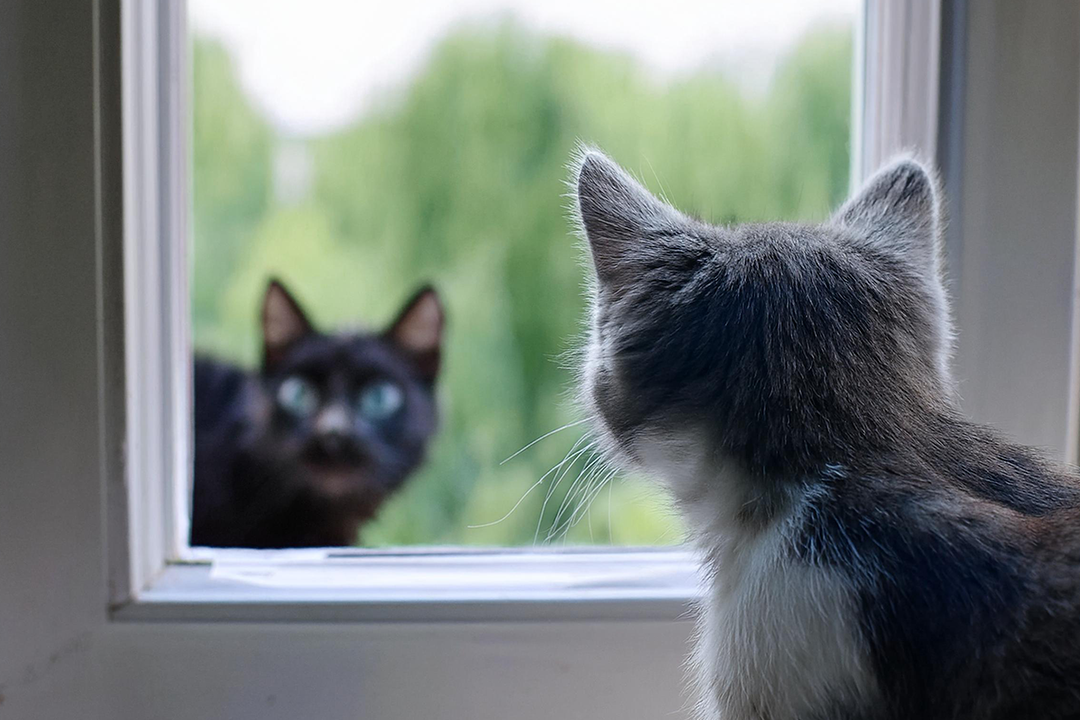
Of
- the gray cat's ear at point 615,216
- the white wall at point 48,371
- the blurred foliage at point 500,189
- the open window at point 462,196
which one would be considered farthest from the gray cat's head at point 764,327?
the white wall at point 48,371

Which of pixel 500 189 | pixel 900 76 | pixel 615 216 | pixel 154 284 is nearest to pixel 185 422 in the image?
pixel 154 284

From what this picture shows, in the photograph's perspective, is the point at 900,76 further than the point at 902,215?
Yes

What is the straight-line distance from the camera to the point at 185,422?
2.31ft

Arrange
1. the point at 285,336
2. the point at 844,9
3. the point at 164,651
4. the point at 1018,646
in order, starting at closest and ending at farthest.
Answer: the point at 1018,646 → the point at 164,651 → the point at 844,9 → the point at 285,336

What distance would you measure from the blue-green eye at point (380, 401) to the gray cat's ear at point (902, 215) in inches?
40.8

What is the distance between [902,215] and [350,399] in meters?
1.08

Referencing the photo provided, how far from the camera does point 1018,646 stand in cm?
38

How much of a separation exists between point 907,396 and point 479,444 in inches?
31.9

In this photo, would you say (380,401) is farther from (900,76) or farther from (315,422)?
(900,76)

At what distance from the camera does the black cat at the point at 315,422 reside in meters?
1.33

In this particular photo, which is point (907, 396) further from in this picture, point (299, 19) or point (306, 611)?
point (299, 19)

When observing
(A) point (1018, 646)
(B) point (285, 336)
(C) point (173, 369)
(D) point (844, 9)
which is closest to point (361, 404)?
(B) point (285, 336)

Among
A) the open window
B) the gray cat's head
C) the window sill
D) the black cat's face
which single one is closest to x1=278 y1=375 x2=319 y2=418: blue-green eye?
the black cat's face

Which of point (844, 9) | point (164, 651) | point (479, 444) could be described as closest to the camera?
point (164, 651)
